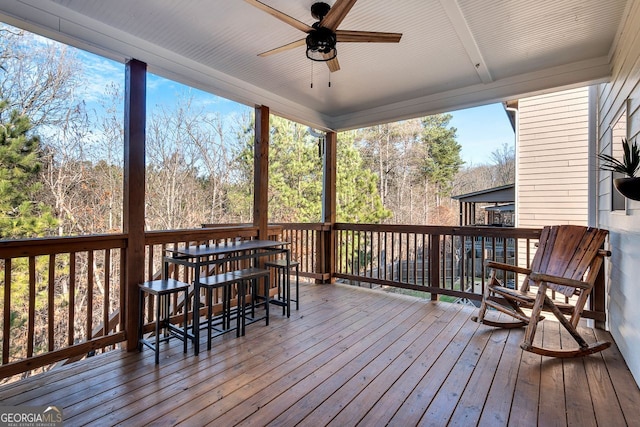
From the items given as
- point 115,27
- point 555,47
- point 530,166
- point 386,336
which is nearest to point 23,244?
point 115,27

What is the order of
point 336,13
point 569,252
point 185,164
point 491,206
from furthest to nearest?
point 491,206 → point 185,164 → point 569,252 → point 336,13

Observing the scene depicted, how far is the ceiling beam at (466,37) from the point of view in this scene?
239cm

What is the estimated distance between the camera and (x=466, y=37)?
110 inches

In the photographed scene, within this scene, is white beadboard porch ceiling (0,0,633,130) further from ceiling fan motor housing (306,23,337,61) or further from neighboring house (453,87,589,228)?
neighboring house (453,87,589,228)

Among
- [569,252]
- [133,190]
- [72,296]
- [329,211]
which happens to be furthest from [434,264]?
[72,296]

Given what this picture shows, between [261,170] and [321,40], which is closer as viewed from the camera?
[321,40]

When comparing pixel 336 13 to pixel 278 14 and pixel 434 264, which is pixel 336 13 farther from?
pixel 434 264

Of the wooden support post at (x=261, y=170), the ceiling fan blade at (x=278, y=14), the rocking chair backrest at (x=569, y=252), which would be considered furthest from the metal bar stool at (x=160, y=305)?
the rocking chair backrest at (x=569, y=252)

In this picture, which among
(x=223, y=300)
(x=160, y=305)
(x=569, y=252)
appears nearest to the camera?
(x=160, y=305)

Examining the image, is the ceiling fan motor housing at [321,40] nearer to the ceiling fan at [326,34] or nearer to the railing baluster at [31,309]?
the ceiling fan at [326,34]

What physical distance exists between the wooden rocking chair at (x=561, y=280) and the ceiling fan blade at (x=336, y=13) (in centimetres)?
256

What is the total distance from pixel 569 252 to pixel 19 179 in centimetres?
721

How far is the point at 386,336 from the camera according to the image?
2973 mm

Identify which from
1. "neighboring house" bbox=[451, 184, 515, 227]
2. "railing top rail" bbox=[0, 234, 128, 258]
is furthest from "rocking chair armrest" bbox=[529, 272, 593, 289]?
"neighboring house" bbox=[451, 184, 515, 227]
